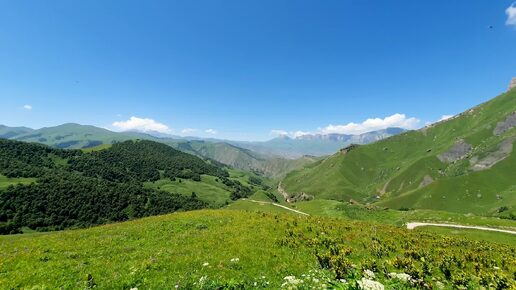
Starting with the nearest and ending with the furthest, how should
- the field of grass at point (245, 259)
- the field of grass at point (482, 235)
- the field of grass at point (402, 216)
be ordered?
the field of grass at point (245, 259) < the field of grass at point (482, 235) < the field of grass at point (402, 216)

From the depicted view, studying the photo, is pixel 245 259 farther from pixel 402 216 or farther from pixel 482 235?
pixel 402 216

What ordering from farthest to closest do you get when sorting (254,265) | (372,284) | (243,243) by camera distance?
(243,243), (254,265), (372,284)

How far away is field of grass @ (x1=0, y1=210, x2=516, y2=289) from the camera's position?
15242 mm

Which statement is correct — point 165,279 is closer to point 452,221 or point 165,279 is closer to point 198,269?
point 198,269

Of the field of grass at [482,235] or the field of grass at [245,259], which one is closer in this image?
the field of grass at [245,259]

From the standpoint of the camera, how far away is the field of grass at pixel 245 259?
15.2 meters

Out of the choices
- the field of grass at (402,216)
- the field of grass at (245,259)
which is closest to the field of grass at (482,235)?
the field of grass at (402,216)

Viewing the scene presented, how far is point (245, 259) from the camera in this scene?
65.4 feet

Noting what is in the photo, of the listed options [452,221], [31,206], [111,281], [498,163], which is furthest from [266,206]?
[498,163]

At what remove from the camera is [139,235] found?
28.2 metres

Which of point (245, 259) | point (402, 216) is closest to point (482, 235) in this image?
point (402, 216)

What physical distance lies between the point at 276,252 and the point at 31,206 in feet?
735

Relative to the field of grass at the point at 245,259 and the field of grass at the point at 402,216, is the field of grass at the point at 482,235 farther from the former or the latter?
the field of grass at the point at 245,259

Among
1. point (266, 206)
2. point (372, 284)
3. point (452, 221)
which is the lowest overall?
point (266, 206)
